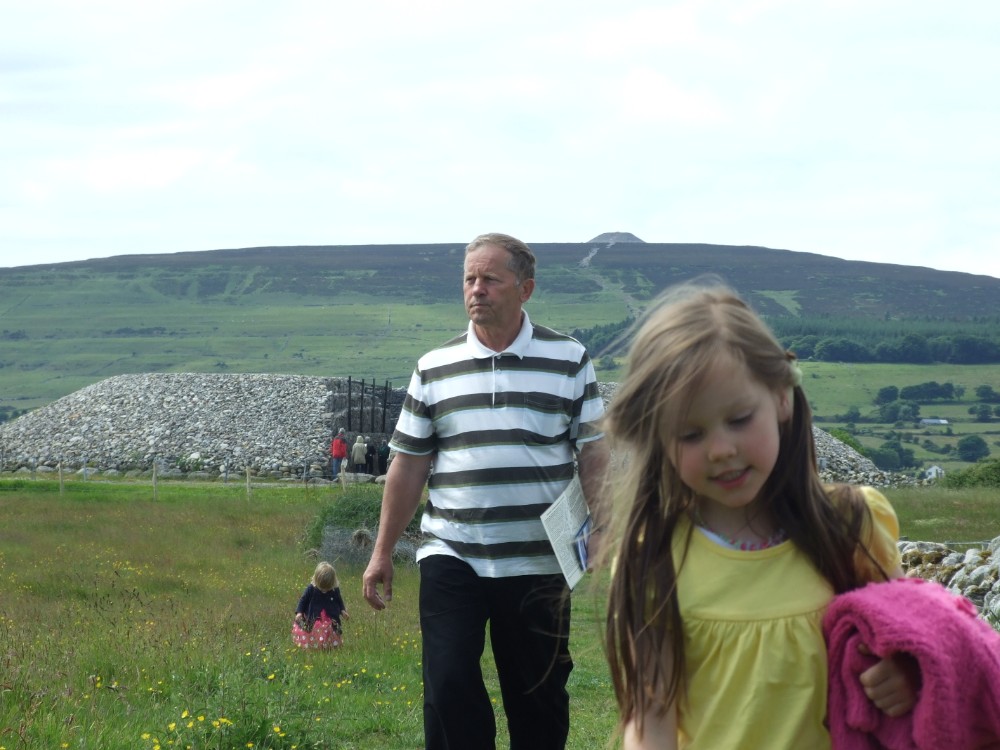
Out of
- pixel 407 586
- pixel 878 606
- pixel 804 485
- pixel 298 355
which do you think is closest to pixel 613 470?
pixel 804 485

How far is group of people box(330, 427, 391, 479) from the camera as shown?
39.3m

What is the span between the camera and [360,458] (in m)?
39.2

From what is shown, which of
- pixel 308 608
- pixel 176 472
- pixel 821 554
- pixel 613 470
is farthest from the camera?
pixel 176 472

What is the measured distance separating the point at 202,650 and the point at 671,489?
18.9 feet

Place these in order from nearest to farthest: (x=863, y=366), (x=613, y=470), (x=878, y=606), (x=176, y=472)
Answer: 1. (x=878, y=606)
2. (x=613, y=470)
3. (x=176, y=472)
4. (x=863, y=366)

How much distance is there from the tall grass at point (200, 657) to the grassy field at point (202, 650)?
16 mm

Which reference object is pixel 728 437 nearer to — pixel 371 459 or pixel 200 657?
pixel 200 657

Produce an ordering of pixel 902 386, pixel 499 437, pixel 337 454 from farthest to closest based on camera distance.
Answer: pixel 902 386, pixel 337 454, pixel 499 437

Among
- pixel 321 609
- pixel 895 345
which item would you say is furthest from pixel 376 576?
pixel 895 345

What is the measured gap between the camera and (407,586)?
15.0m

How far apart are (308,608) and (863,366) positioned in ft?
423

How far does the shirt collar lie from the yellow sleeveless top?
269cm

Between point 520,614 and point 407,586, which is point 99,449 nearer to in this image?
point 407,586

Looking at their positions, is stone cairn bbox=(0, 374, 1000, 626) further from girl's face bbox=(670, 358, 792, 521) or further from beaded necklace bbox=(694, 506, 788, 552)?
girl's face bbox=(670, 358, 792, 521)
